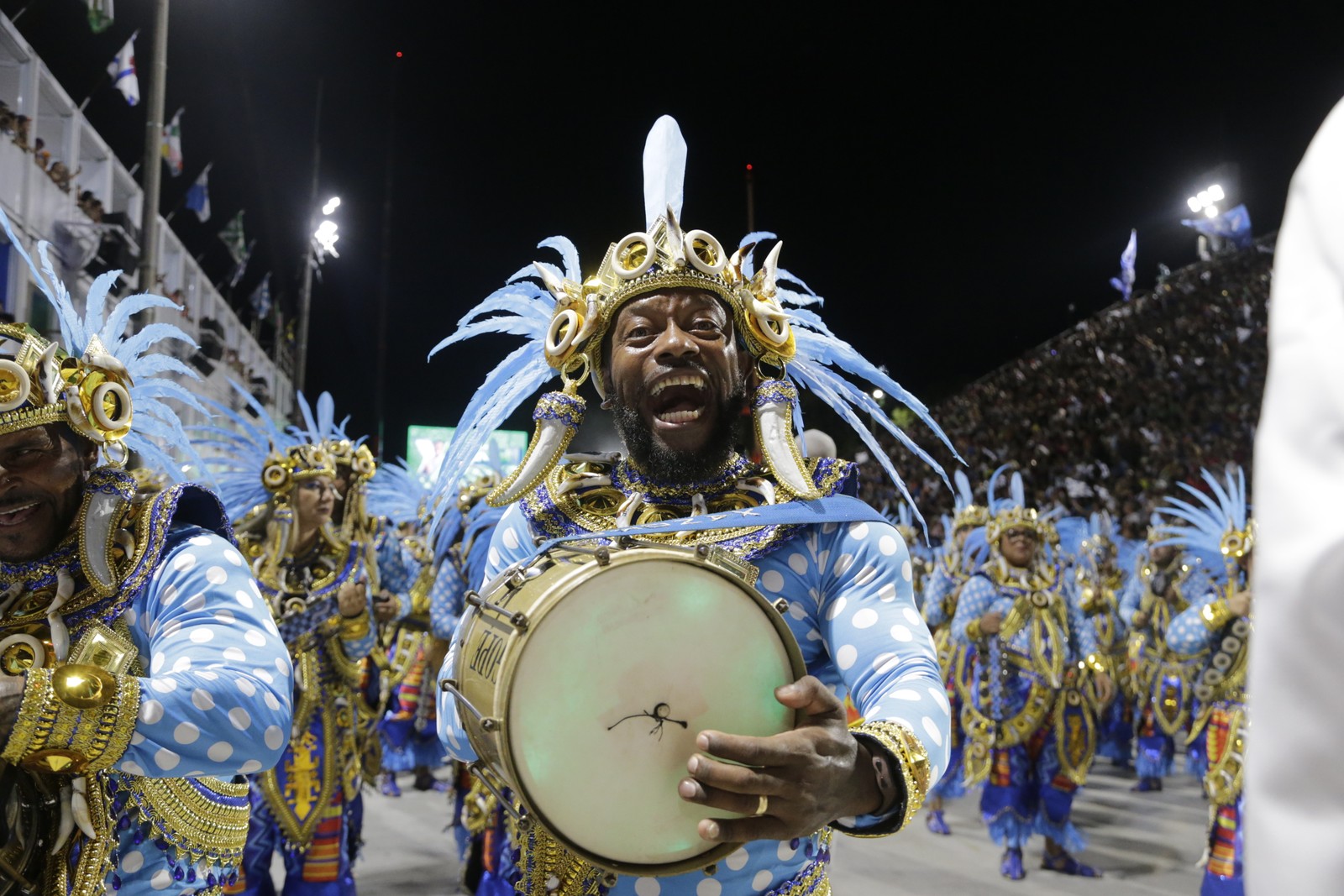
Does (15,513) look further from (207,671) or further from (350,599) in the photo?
(350,599)

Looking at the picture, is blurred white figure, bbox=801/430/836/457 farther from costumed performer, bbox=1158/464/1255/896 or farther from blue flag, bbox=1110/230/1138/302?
blue flag, bbox=1110/230/1138/302

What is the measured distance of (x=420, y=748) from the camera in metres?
7.30

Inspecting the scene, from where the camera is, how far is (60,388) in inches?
80.0

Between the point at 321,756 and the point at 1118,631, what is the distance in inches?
296

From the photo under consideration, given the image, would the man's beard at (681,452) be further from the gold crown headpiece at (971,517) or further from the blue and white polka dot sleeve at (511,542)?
the gold crown headpiece at (971,517)

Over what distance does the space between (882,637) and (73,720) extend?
1217 millimetres

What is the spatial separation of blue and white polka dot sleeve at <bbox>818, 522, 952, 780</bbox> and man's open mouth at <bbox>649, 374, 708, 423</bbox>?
35cm

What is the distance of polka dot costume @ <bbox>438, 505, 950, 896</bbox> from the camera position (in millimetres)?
1498

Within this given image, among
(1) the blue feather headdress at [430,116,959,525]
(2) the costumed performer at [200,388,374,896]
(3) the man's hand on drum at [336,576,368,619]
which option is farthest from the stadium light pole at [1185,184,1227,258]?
(1) the blue feather headdress at [430,116,959,525]

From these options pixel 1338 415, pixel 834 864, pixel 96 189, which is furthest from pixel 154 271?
pixel 96 189

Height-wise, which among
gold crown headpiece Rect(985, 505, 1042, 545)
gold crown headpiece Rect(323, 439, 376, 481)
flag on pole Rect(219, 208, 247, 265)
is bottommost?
gold crown headpiece Rect(985, 505, 1042, 545)

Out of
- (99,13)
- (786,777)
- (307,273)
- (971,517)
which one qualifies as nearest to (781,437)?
(786,777)

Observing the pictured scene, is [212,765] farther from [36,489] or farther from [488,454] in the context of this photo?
[488,454]

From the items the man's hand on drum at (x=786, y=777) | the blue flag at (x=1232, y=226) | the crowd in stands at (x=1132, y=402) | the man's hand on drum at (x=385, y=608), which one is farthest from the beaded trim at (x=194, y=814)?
the blue flag at (x=1232, y=226)
